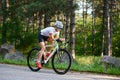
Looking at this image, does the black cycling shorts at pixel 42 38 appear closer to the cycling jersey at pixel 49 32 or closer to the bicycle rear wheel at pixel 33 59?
the cycling jersey at pixel 49 32

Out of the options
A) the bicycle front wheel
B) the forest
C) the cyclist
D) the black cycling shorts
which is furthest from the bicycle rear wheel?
the forest

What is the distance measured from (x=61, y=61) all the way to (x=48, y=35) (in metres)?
0.94

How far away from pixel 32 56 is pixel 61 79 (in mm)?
3067

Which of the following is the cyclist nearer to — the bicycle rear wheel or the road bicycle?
the road bicycle

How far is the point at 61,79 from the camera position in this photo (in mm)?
9656

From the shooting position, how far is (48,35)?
1145cm

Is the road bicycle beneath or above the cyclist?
beneath

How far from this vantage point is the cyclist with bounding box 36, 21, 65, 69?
11146 millimetres

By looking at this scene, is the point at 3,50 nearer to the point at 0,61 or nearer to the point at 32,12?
the point at 32,12

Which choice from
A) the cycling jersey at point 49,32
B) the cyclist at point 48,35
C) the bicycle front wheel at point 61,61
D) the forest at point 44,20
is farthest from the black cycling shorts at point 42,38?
the forest at point 44,20

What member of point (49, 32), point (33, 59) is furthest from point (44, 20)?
point (49, 32)

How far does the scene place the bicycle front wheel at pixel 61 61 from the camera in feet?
36.5

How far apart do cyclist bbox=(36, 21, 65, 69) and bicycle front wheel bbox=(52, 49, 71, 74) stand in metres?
0.45

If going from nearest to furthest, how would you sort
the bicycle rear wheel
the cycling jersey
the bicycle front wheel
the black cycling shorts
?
the bicycle front wheel
the cycling jersey
the black cycling shorts
the bicycle rear wheel
